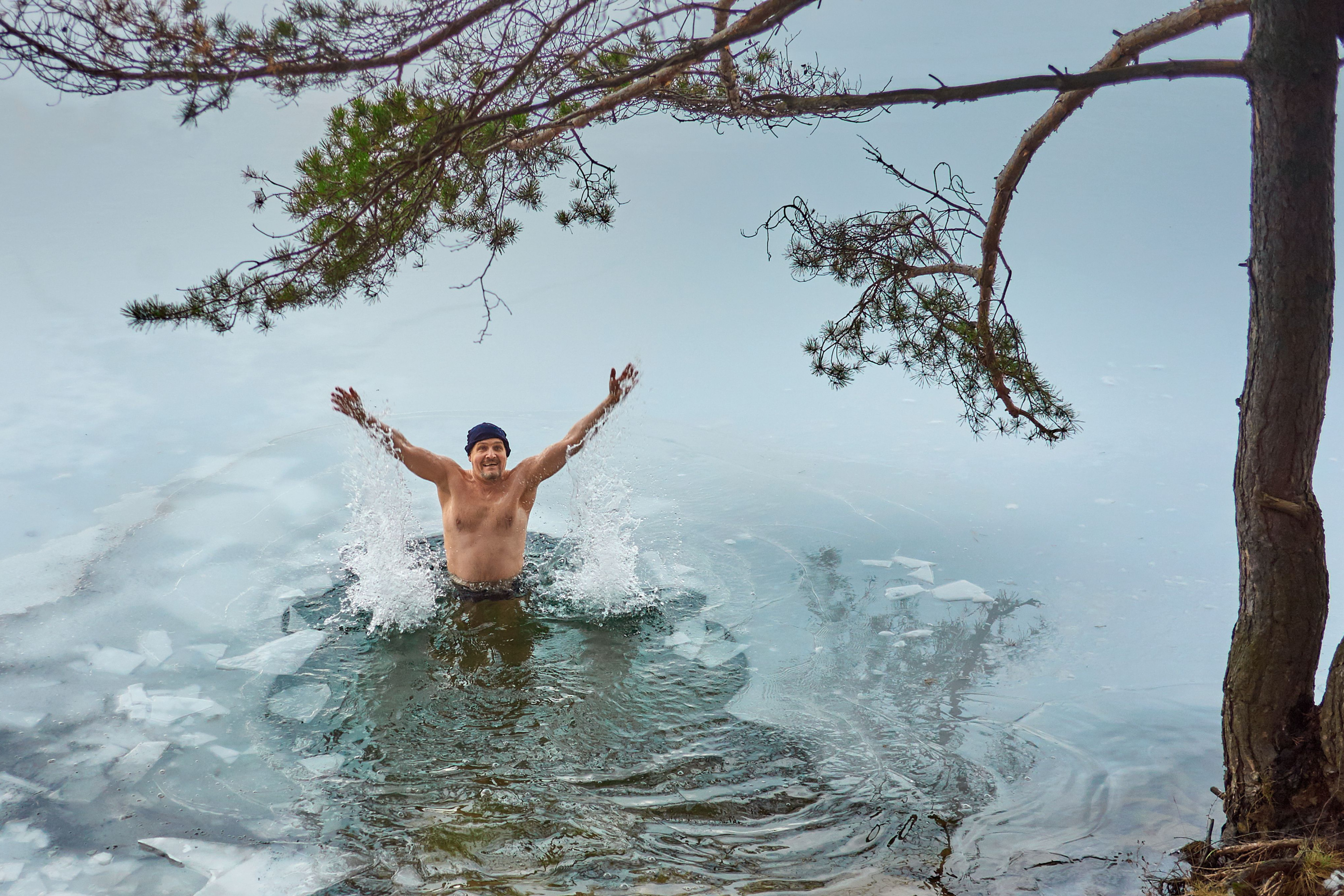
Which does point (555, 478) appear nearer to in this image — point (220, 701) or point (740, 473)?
point (740, 473)

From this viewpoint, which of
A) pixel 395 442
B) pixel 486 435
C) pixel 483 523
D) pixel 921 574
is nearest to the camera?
pixel 395 442

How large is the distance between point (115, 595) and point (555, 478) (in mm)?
2836

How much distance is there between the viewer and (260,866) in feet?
8.76

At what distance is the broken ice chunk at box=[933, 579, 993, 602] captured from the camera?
4.82 meters

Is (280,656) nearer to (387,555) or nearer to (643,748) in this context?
(387,555)

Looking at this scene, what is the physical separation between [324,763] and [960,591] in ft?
10.3

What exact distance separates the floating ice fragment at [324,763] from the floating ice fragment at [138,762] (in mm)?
480

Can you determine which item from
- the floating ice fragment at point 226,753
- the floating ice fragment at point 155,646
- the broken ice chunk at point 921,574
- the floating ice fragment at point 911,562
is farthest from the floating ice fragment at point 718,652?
the floating ice fragment at point 155,646

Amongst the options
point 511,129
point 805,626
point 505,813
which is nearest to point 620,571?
point 805,626

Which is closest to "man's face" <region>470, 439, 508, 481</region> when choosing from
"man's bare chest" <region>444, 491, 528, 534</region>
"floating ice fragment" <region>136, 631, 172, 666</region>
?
"man's bare chest" <region>444, 491, 528, 534</region>

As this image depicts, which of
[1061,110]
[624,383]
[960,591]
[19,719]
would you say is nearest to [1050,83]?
[1061,110]

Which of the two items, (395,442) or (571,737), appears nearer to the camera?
(571,737)

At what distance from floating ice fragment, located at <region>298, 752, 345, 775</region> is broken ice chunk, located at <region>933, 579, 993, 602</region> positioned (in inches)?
115

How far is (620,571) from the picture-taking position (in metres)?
4.79
